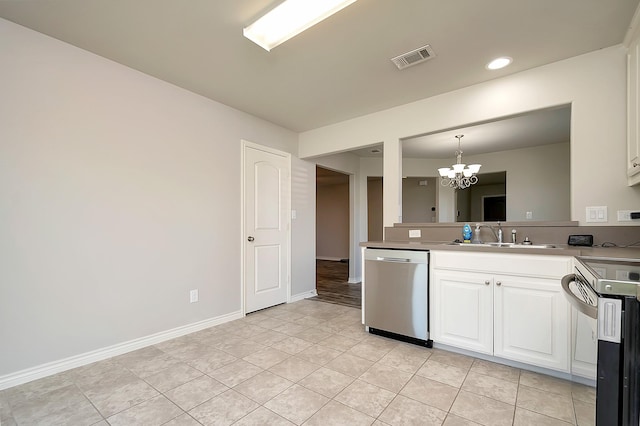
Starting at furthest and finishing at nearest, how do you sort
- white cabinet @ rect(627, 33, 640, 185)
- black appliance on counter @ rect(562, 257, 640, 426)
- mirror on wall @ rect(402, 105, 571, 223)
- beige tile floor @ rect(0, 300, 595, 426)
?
mirror on wall @ rect(402, 105, 571, 223), white cabinet @ rect(627, 33, 640, 185), beige tile floor @ rect(0, 300, 595, 426), black appliance on counter @ rect(562, 257, 640, 426)

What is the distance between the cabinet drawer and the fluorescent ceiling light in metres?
1.95

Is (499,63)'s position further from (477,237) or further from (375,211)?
(375,211)

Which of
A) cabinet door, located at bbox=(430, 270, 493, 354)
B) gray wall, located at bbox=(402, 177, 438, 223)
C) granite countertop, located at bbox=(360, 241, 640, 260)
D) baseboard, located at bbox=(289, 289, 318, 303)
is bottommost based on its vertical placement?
baseboard, located at bbox=(289, 289, 318, 303)

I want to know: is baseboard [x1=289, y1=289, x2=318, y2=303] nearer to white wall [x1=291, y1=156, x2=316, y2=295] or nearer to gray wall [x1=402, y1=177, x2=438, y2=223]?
white wall [x1=291, y1=156, x2=316, y2=295]

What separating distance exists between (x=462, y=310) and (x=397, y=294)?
21.0 inches

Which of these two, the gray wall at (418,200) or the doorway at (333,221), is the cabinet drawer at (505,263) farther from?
the doorway at (333,221)

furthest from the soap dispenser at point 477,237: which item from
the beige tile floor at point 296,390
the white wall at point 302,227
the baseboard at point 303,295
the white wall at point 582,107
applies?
the baseboard at point 303,295

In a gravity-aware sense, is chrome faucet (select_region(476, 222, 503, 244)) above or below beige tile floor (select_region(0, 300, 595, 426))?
above

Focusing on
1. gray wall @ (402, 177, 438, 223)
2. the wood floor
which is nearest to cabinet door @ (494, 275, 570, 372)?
the wood floor

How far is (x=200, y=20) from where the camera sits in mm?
1872

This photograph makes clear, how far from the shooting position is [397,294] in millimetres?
2561

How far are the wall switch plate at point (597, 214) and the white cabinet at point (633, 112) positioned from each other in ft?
0.79

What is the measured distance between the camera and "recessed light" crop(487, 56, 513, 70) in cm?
228

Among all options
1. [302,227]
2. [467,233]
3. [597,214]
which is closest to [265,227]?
[302,227]
